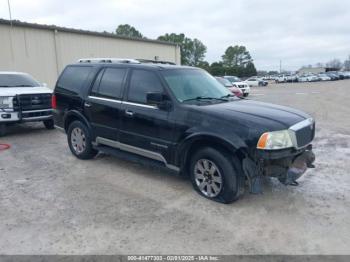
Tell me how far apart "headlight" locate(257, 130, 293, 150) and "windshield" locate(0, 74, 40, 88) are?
8237mm

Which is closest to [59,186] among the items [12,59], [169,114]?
[169,114]

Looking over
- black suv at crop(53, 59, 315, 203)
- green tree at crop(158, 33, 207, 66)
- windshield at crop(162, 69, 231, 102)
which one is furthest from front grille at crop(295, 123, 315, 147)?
green tree at crop(158, 33, 207, 66)

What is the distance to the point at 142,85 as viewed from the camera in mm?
5242

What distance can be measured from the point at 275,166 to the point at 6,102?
728 centimetres

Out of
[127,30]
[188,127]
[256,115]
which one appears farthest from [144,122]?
[127,30]

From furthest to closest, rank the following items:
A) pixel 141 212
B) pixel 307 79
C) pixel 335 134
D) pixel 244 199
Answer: pixel 307 79 < pixel 335 134 < pixel 244 199 < pixel 141 212

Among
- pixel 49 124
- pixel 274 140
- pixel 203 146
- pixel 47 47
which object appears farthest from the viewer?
pixel 47 47

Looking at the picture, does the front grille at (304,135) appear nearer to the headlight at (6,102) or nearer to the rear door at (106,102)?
the rear door at (106,102)

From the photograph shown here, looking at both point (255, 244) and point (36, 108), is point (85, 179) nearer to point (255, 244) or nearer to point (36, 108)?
point (255, 244)

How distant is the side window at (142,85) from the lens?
506 cm

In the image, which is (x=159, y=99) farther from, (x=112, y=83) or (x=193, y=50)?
(x=193, y=50)

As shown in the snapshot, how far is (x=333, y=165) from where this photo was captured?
596 centimetres

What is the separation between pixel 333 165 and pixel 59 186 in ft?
15.7

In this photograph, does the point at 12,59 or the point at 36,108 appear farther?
the point at 12,59
